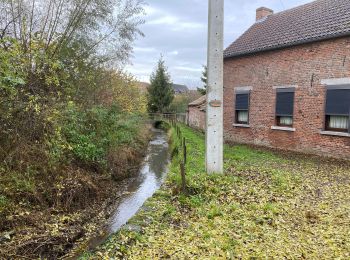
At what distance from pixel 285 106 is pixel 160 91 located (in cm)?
2549

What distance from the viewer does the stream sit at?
615 centimetres

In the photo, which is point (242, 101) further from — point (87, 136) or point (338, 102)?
point (87, 136)

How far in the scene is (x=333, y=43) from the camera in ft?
35.3

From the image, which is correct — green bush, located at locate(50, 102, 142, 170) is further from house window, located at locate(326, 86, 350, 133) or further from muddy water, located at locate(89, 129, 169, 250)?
house window, located at locate(326, 86, 350, 133)

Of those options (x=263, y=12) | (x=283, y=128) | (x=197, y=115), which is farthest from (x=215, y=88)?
(x=197, y=115)

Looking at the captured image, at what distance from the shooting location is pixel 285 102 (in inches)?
502

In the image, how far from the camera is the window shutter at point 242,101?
1485cm

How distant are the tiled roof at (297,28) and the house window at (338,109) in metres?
1.95

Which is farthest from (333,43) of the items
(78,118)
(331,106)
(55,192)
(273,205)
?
(55,192)

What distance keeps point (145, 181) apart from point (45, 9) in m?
6.08

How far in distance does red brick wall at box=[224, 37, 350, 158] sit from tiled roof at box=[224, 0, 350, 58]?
0.31 metres

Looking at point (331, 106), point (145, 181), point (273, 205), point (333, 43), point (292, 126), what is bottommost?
point (145, 181)

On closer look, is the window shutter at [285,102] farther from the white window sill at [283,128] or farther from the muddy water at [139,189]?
the muddy water at [139,189]

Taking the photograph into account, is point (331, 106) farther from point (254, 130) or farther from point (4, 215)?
point (4, 215)
